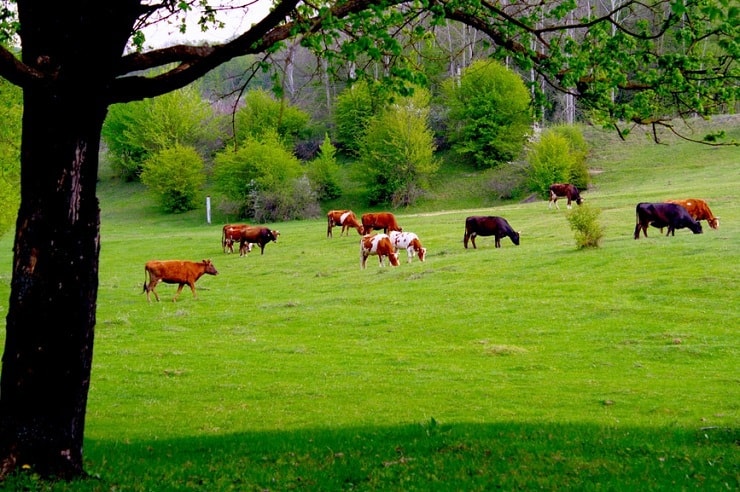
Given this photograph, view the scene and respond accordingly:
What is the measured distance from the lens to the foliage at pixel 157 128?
3671 inches

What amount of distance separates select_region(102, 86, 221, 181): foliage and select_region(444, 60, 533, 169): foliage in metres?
28.9

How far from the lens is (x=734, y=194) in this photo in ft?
154

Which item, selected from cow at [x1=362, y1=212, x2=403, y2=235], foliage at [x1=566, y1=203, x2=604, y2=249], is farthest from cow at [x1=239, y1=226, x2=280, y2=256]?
foliage at [x1=566, y1=203, x2=604, y2=249]

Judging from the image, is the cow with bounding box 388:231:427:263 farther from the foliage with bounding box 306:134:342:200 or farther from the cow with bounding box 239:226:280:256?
the foliage with bounding box 306:134:342:200

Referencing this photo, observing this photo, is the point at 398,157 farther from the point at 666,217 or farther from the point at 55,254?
the point at 55,254

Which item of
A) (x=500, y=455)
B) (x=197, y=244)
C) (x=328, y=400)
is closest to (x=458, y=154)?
(x=197, y=244)

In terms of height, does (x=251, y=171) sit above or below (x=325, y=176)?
above

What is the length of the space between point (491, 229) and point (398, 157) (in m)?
42.3

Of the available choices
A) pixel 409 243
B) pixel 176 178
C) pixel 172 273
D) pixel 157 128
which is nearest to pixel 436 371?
pixel 172 273

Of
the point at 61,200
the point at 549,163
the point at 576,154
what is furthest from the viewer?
the point at 576,154

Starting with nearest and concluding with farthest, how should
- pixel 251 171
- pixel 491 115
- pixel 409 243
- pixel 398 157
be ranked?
pixel 409 243
pixel 251 171
pixel 398 157
pixel 491 115

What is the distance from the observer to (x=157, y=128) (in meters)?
93.9

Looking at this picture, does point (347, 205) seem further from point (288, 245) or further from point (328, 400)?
point (328, 400)

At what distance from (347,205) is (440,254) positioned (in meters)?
45.4
